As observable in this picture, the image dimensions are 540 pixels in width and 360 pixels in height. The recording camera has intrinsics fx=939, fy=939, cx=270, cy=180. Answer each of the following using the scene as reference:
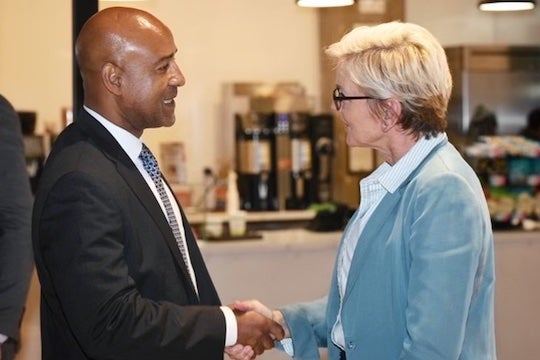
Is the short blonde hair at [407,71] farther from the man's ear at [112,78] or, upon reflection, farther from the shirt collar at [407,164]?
the man's ear at [112,78]

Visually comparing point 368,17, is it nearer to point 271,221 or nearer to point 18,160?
point 271,221

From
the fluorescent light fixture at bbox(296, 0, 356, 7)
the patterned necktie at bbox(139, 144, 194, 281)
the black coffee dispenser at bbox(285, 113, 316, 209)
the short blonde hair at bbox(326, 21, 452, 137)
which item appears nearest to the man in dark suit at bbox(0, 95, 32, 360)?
the patterned necktie at bbox(139, 144, 194, 281)

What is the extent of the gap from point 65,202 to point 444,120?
33.0 inches

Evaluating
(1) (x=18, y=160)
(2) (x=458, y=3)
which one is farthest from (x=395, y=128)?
(2) (x=458, y=3)

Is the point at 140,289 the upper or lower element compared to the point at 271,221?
upper

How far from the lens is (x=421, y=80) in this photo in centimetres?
201

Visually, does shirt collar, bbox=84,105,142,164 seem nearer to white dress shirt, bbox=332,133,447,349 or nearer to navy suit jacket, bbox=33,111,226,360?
navy suit jacket, bbox=33,111,226,360

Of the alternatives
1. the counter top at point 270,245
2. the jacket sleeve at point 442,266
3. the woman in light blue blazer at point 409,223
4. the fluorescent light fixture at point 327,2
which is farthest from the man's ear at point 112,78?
the fluorescent light fixture at point 327,2

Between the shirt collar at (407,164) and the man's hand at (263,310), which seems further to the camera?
the man's hand at (263,310)

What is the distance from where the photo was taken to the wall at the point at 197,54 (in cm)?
649

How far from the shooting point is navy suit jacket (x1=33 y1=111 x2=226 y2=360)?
6.35 feet

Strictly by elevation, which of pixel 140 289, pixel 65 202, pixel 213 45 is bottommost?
pixel 140 289

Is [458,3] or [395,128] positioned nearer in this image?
[395,128]

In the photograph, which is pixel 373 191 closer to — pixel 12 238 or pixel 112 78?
pixel 112 78
